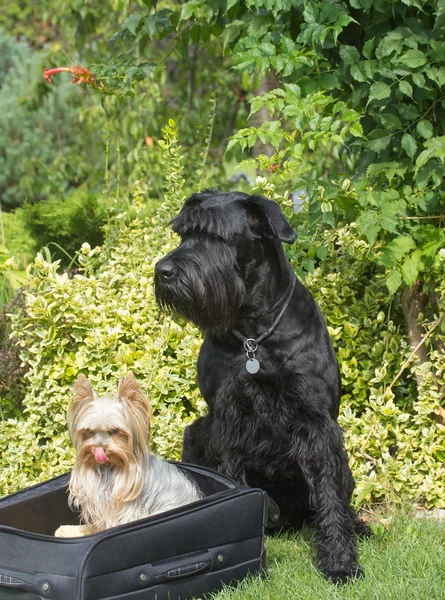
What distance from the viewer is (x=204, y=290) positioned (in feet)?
10.5

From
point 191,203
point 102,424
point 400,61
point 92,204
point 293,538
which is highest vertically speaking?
point 400,61

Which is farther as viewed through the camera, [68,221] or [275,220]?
[68,221]

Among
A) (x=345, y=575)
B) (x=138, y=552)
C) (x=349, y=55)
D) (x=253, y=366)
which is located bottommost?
(x=345, y=575)

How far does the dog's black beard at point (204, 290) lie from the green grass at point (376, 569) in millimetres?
1003

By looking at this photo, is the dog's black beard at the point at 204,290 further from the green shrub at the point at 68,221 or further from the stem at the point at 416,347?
the green shrub at the point at 68,221

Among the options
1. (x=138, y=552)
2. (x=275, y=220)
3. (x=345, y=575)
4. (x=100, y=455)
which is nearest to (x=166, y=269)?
(x=275, y=220)

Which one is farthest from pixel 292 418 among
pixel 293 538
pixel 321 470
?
pixel 293 538

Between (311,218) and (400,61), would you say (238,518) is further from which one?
(400,61)

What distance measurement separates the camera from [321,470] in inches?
134

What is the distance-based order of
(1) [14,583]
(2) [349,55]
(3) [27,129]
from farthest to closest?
(3) [27,129] < (2) [349,55] < (1) [14,583]

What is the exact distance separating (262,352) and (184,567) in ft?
2.88

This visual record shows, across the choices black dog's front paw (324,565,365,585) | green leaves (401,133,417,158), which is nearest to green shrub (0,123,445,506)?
green leaves (401,133,417,158)

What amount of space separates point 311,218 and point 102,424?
1.72m

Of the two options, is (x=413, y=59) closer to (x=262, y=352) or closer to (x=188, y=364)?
(x=262, y=352)
